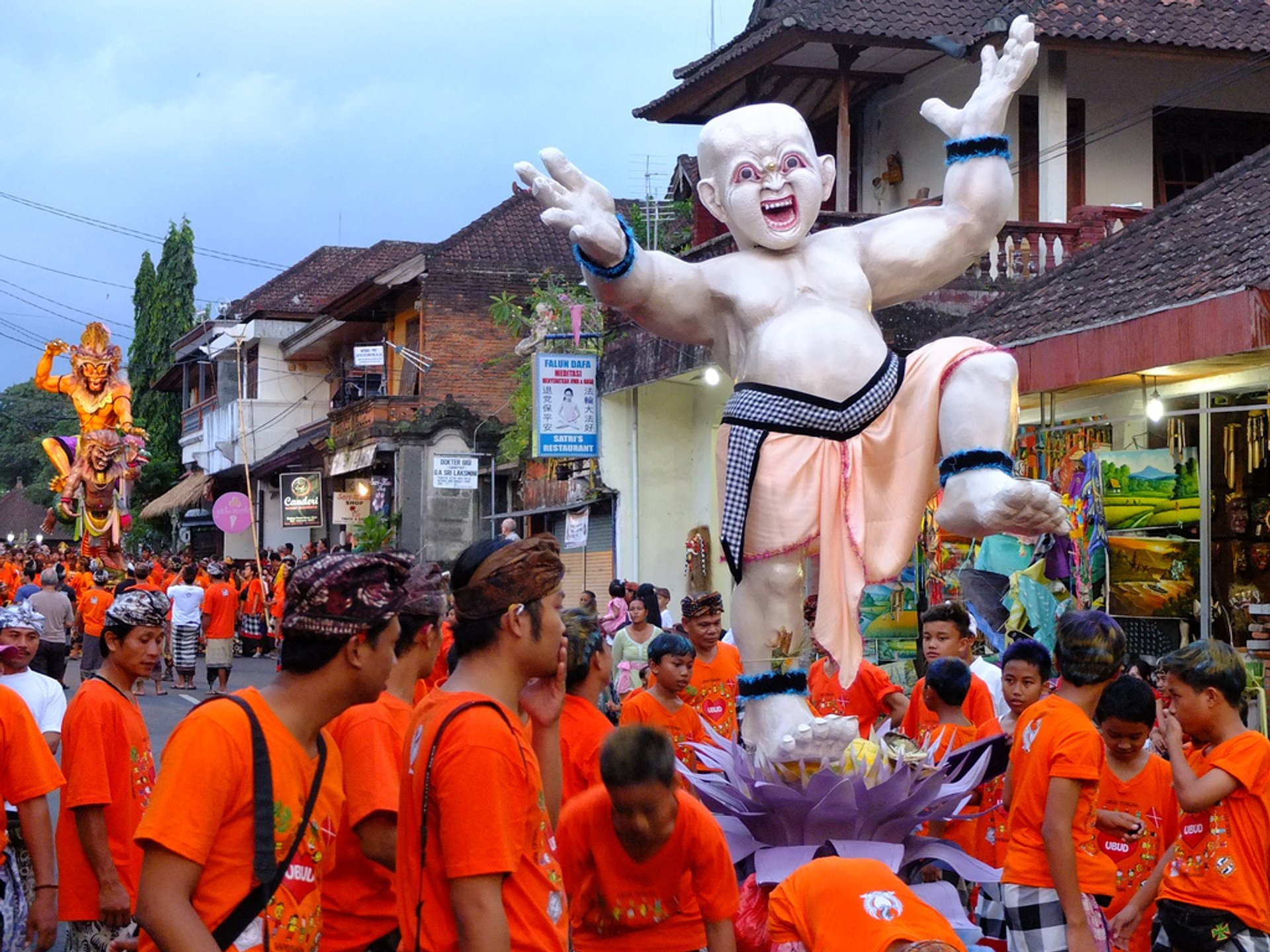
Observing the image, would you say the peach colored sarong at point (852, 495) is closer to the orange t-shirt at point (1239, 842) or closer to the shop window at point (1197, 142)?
the orange t-shirt at point (1239, 842)

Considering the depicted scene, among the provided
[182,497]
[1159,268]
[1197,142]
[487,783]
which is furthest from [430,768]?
[182,497]

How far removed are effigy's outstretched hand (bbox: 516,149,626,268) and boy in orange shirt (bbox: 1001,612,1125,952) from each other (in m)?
1.88

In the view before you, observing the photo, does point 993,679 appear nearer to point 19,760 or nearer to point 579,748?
point 579,748

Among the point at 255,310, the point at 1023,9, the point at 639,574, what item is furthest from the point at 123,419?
the point at 1023,9

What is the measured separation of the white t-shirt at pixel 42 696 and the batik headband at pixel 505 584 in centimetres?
364

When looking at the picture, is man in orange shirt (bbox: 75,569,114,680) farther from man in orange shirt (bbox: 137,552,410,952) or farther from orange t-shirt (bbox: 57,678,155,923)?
man in orange shirt (bbox: 137,552,410,952)

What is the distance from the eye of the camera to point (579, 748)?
16.4 ft

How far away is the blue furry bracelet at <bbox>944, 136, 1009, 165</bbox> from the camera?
213 inches

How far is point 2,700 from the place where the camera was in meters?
4.89

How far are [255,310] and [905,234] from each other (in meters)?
32.6

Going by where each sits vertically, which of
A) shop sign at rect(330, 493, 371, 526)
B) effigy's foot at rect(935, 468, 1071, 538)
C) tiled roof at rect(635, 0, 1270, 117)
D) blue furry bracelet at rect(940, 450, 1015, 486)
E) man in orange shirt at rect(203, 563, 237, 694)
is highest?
tiled roof at rect(635, 0, 1270, 117)

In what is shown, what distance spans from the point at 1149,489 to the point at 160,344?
127 feet

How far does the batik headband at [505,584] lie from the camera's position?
3.33 metres

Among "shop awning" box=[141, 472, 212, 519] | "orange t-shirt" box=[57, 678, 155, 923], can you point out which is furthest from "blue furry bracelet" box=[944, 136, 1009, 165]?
"shop awning" box=[141, 472, 212, 519]
